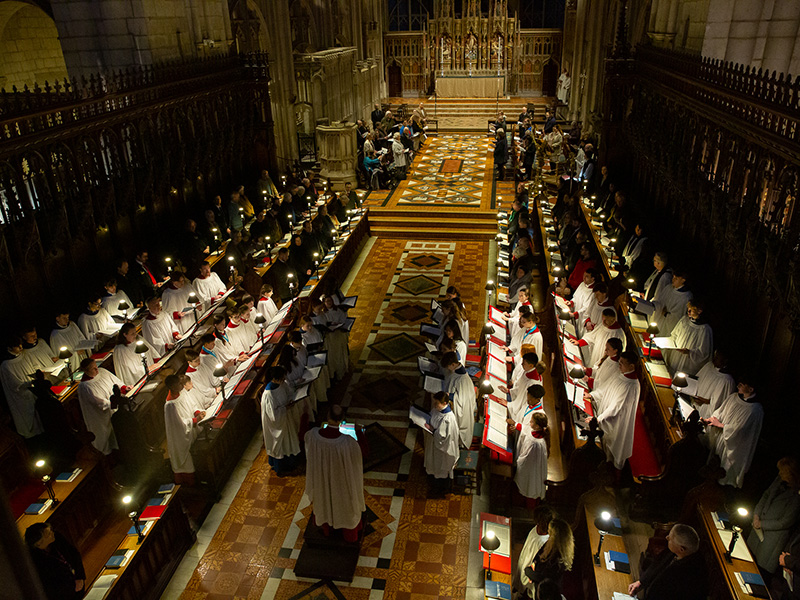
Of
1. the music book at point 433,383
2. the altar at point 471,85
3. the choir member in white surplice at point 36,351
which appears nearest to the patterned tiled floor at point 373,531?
the music book at point 433,383

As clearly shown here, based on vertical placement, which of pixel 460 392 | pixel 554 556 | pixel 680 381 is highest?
pixel 680 381

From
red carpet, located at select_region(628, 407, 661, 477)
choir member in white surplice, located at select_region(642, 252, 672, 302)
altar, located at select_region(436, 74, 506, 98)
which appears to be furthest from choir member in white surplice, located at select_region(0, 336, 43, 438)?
altar, located at select_region(436, 74, 506, 98)

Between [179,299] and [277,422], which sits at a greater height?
[179,299]

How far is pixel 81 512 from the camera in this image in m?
6.58

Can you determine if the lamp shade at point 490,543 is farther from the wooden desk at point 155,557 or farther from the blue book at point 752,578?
the wooden desk at point 155,557

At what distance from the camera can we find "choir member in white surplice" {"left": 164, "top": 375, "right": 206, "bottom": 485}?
7238mm

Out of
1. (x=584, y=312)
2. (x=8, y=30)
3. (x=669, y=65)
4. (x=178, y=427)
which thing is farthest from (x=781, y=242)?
(x=8, y=30)

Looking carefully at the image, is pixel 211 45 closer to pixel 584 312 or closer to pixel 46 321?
pixel 46 321

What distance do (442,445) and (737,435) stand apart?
→ 10.5ft

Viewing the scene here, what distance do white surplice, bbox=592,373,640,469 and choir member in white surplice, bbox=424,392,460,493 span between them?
179cm

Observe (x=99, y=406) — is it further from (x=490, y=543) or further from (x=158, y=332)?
(x=490, y=543)

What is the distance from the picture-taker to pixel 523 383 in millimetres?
7867

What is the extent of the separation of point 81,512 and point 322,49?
20.5m

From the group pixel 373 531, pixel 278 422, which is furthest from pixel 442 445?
pixel 278 422
